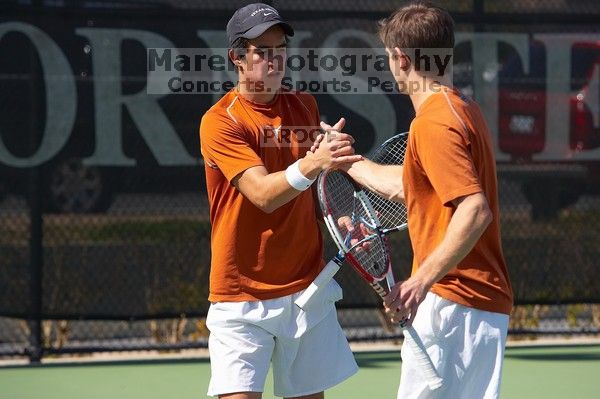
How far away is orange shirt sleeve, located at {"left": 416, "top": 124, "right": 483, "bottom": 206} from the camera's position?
9.76 ft

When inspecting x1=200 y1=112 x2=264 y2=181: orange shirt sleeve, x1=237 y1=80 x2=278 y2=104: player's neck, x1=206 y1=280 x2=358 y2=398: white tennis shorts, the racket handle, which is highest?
x1=237 y1=80 x2=278 y2=104: player's neck

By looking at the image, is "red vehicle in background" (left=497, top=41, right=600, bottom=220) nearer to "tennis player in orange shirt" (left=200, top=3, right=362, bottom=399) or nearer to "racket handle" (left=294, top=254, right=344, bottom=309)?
"tennis player in orange shirt" (left=200, top=3, right=362, bottom=399)

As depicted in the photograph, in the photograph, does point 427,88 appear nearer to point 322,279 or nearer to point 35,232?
point 322,279

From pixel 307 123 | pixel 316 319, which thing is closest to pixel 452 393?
pixel 316 319

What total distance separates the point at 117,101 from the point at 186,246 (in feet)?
2.76

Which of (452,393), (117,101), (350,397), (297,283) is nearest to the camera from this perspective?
(452,393)

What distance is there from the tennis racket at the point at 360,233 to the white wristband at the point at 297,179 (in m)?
0.04

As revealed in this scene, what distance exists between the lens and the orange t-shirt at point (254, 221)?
3.79 metres

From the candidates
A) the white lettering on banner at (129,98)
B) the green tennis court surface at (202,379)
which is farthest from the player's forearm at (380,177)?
the white lettering on banner at (129,98)

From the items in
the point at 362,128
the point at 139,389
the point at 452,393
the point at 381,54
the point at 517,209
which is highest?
the point at 381,54

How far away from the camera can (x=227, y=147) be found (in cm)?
372

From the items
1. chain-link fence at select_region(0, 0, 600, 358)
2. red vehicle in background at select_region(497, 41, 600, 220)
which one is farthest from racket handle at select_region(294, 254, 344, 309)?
red vehicle in background at select_region(497, 41, 600, 220)

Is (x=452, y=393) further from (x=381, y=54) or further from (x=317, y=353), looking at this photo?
(x=381, y=54)

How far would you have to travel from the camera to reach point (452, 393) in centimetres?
313
